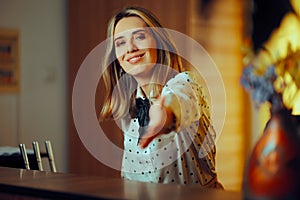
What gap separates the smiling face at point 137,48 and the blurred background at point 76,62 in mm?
2284

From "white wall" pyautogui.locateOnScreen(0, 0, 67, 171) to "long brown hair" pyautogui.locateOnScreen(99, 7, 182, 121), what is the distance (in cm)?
285

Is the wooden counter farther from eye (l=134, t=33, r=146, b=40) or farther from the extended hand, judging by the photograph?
eye (l=134, t=33, r=146, b=40)

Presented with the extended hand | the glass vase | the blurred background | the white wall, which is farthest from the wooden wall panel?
the glass vase

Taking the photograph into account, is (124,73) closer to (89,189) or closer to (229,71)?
(89,189)

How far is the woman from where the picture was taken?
2.22m

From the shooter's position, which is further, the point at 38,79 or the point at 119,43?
the point at 38,79

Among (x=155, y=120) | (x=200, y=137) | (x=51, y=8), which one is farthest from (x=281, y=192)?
(x=51, y=8)

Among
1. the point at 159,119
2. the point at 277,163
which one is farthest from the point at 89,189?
the point at 277,163

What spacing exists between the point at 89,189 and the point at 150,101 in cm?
54

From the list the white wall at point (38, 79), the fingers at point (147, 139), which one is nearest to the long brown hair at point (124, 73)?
the fingers at point (147, 139)

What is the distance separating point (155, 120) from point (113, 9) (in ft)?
10.5

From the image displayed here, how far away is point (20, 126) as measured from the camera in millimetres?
5211

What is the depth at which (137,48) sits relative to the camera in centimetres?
233

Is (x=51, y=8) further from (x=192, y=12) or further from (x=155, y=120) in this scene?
(x=155, y=120)
